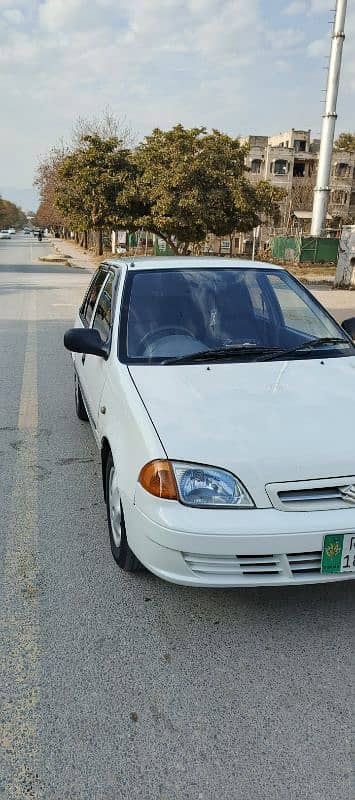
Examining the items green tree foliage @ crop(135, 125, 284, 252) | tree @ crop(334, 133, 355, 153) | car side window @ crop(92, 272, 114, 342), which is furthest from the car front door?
tree @ crop(334, 133, 355, 153)

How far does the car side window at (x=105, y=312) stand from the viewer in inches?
154

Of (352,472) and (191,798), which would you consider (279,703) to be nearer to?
(191,798)

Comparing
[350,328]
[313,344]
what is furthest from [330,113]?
[313,344]

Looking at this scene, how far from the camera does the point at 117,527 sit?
125 inches

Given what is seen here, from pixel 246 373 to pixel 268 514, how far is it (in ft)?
3.14

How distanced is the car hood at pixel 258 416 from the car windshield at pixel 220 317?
0.76ft

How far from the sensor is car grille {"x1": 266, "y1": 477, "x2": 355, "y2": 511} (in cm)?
249

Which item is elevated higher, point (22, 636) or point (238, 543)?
point (238, 543)

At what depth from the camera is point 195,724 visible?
7.30 ft

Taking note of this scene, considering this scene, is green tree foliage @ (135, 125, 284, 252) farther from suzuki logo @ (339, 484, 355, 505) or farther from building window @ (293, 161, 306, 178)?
building window @ (293, 161, 306, 178)

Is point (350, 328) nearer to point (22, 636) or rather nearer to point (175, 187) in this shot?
point (22, 636)

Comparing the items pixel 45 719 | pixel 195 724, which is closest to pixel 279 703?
pixel 195 724

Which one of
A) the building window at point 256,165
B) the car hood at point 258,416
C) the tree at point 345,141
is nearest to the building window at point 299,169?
the building window at point 256,165

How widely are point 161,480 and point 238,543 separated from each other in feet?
1.32
